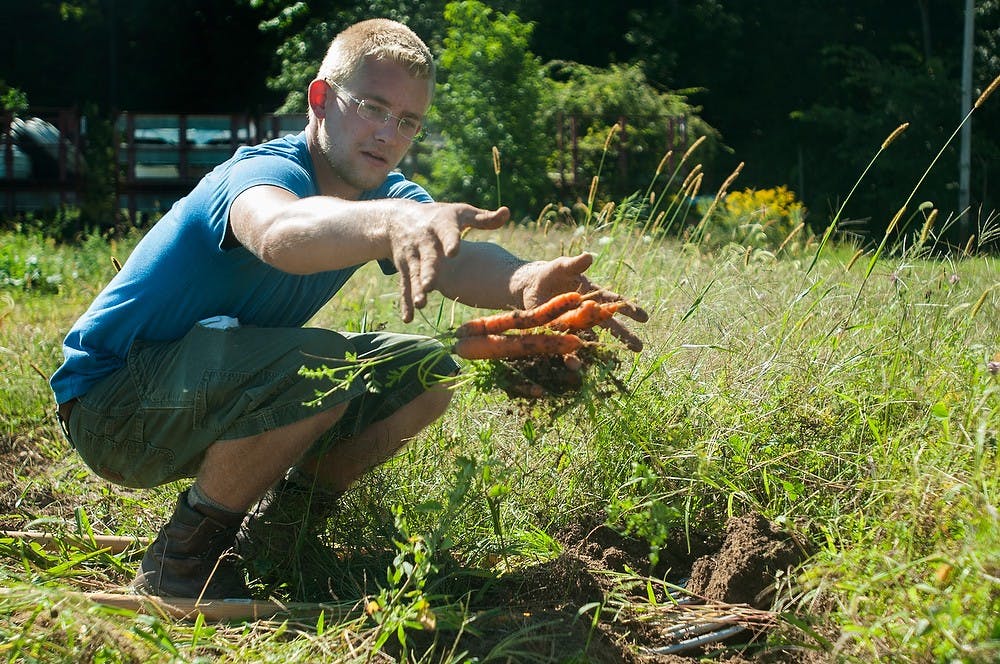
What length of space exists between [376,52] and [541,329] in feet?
3.10

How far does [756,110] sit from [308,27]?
27.8ft

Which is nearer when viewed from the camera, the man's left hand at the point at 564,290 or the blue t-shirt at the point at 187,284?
the man's left hand at the point at 564,290

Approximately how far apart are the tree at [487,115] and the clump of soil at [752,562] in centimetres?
995

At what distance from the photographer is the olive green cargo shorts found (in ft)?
8.43

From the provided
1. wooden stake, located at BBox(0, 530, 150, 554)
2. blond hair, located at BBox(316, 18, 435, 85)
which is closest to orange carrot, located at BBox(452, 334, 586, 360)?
blond hair, located at BBox(316, 18, 435, 85)

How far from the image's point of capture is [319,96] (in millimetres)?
2850

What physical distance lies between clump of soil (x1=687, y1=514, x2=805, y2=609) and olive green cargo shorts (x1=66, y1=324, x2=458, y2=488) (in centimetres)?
84

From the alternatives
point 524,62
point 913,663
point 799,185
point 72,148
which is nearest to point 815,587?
point 913,663

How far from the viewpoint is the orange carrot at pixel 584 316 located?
231 centimetres

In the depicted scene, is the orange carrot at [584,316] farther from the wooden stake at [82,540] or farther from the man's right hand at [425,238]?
the wooden stake at [82,540]

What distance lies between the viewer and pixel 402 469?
3268 millimetres

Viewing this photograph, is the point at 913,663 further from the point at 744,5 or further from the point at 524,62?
the point at 744,5

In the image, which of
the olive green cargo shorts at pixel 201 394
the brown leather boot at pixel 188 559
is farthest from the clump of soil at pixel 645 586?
the brown leather boot at pixel 188 559

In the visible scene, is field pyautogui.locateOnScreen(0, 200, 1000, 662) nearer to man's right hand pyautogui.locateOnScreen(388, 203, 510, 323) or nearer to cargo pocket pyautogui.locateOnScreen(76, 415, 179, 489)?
cargo pocket pyautogui.locateOnScreen(76, 415, 179, 489)
